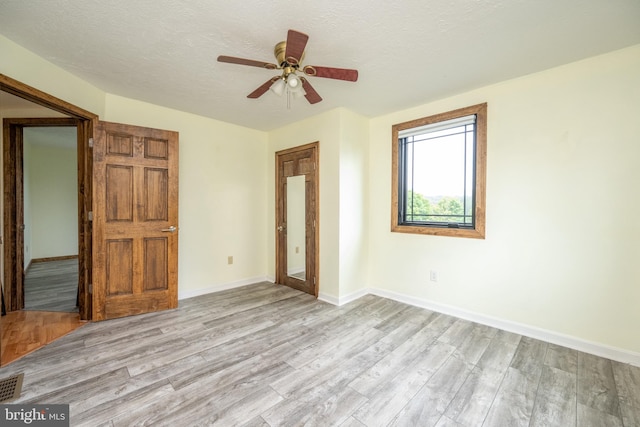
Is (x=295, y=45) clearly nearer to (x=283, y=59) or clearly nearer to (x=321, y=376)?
(x=283, y=59)

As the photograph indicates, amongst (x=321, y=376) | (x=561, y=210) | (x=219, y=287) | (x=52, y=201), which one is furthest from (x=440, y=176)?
(x=52, y=201)

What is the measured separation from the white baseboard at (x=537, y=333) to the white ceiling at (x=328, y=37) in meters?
2.51

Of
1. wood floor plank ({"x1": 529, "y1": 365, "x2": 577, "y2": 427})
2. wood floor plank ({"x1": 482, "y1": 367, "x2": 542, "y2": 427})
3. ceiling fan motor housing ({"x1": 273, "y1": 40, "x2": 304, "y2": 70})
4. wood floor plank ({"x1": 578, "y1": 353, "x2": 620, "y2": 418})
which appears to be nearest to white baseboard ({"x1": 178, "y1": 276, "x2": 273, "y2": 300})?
ceiling fan motor housing ({"x1": 273, "y1": 40, "x2": 304, "y2": 70})

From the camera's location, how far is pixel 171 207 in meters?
3.24

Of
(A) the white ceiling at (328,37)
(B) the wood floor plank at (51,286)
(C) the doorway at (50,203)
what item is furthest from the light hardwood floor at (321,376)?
(C) the doorway at (50,203)

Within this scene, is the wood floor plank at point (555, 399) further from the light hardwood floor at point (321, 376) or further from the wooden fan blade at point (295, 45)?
the wooden fan blade at point (295, 45)

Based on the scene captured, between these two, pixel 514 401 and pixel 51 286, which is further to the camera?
pixel 51 286

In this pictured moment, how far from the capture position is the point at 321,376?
78.0 inches

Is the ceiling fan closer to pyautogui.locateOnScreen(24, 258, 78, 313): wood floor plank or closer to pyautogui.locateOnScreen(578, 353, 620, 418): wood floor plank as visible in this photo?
pyautogui.locateOnScreen(578, 353, 620, 418): wood floor plank

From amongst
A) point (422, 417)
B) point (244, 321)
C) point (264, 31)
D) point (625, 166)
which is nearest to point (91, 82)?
point (264, 31)

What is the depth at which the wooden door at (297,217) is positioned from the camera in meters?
3.77

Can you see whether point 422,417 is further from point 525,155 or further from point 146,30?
point 146,30

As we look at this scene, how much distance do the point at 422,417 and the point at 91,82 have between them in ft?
13.9

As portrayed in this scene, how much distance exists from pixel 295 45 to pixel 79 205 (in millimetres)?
3007
